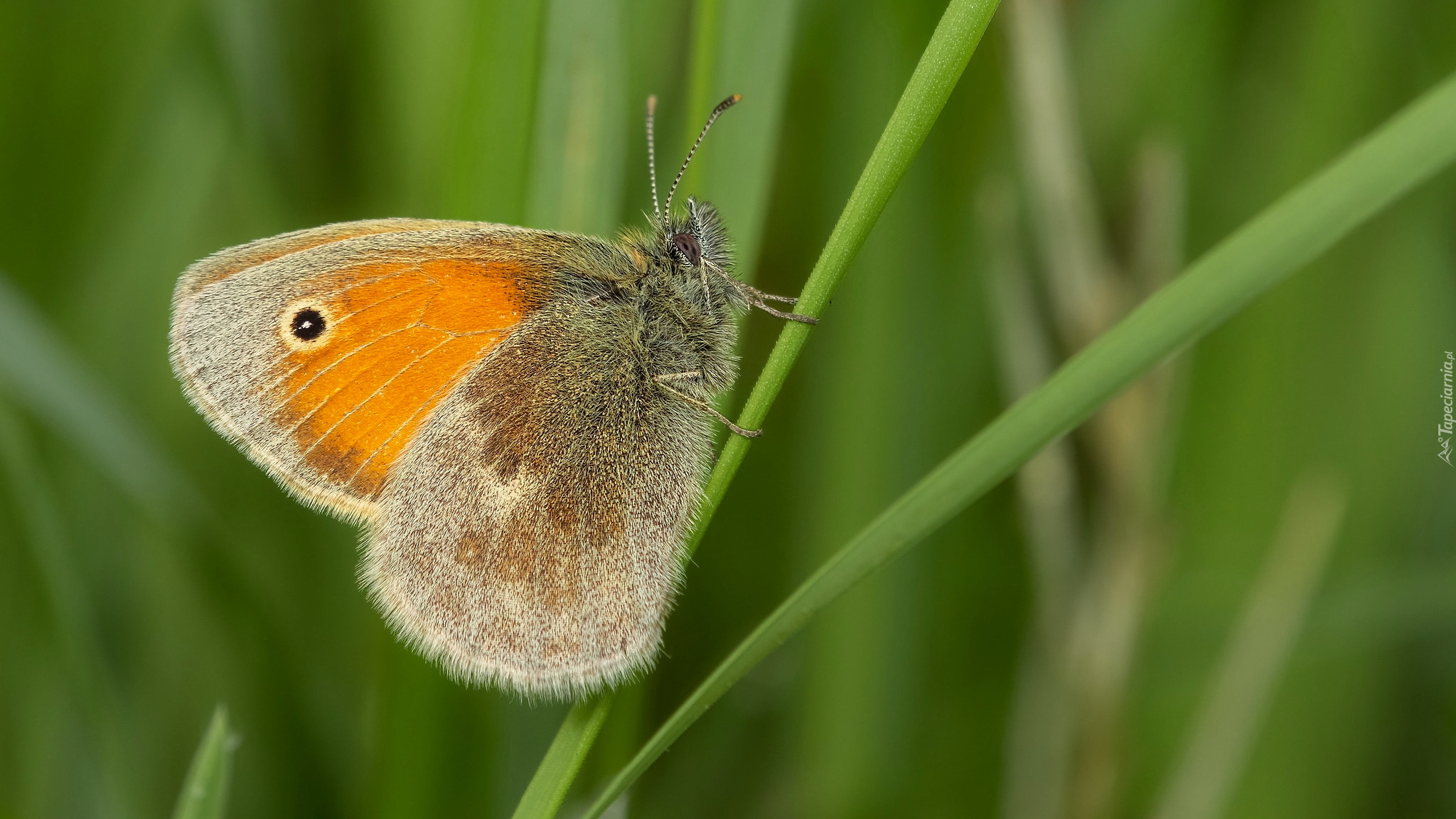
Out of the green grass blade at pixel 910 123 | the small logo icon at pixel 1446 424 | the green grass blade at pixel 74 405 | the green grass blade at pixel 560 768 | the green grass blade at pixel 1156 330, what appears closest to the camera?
the green grass blade at pixel 1156 330

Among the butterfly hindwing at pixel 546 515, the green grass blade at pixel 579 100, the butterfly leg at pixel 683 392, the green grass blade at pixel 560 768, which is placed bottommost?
the green grass blade at pixel 560 768

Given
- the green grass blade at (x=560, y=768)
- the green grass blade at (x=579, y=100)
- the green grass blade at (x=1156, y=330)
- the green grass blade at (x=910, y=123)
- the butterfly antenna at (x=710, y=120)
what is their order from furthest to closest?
1. the green grass blade at (x=579, y=100)
2. the butterfly antenna at (x=710, y=120)
3. the green grass blade at (x=560, y=768)
4. the green grass blade at (x=910, y=123)
5. the green grass blade at (x=1156, y=330)

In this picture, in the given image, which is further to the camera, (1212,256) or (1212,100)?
(1212,100)

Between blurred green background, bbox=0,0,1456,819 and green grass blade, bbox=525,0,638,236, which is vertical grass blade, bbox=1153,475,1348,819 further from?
green grass blade, bbox=525,0,638,236

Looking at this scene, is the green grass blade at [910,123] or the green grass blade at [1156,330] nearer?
the green grass blade at [1156,330]

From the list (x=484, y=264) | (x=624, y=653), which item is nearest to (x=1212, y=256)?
(x=624, y=653)

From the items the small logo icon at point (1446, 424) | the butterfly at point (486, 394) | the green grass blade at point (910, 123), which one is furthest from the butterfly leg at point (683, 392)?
the small logo icon at point (1446, 424)

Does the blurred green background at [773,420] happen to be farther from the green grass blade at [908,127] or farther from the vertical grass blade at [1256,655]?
the green grass blade at [908,127]

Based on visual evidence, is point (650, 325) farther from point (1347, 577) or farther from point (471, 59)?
point (1347, 577)

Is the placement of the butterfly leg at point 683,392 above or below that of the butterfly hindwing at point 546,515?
above

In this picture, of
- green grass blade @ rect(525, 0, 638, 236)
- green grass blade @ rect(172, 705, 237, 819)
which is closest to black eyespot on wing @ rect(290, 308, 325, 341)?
green grass blade @ rect(525, 0, 638, 236)
